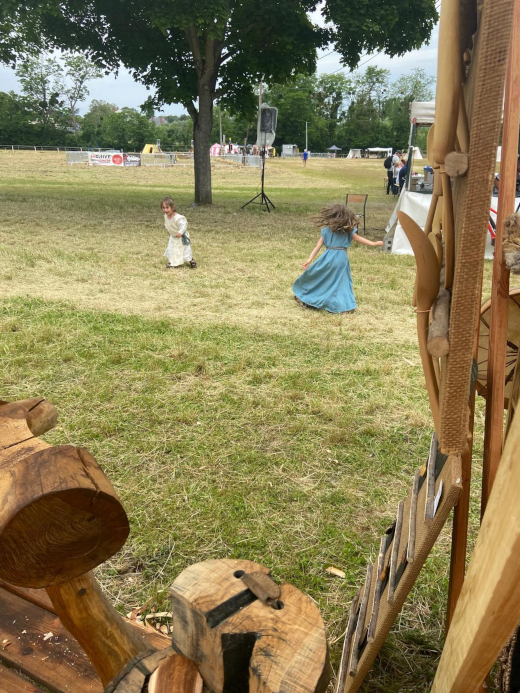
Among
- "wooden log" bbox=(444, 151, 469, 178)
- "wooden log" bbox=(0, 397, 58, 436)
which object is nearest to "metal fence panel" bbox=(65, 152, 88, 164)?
"wooden log" bbox=(0, 397, 58, 436)

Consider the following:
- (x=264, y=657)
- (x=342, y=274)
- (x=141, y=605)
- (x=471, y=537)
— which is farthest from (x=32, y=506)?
(x=342, y=274)

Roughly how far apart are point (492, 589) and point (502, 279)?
50 centimetres

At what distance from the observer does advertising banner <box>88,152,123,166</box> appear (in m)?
36.7

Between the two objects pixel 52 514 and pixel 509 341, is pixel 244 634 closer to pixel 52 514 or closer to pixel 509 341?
pixel 52 514

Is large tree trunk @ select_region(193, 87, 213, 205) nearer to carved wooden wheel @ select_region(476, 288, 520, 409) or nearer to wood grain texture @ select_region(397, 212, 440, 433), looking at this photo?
carved wooden wheel @ select_region(476, 288, 520, 409)

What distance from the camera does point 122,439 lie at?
3.06 meters

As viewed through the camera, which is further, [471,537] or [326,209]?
[326,209]

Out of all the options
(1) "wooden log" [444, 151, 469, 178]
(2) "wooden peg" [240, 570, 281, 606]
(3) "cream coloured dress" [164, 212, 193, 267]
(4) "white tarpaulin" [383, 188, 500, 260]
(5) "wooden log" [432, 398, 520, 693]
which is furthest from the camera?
(4) "white tarpaulin" [383, 188, 500, 260]

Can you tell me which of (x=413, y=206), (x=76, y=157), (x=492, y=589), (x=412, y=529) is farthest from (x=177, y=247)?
(x=76, y=157)

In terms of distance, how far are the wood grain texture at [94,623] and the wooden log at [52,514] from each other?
0.20 meters

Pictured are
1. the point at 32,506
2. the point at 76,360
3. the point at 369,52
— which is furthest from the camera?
the point at 369,52

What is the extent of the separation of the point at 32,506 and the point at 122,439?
2301 millimetres

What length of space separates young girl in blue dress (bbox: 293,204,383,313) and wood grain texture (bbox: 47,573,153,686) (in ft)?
15.1

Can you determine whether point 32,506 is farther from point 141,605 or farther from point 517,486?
point 141,605
